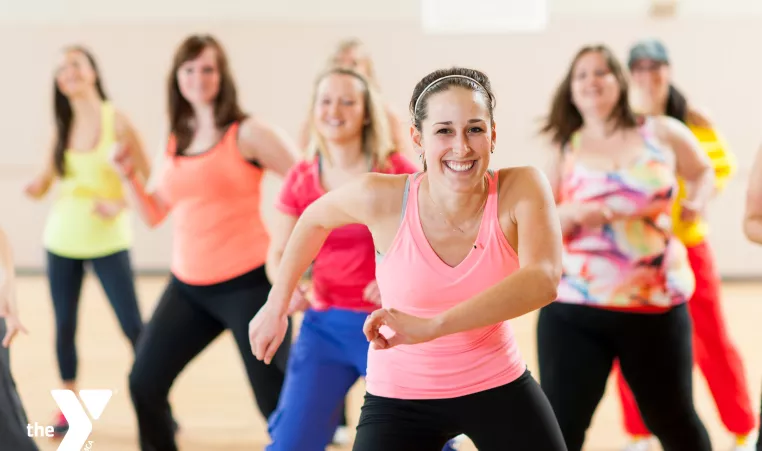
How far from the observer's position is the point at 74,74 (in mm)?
4016

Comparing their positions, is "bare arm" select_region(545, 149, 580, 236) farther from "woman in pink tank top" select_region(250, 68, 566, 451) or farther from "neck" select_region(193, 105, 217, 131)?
"neck" select_region(193, 105, 217, 131)

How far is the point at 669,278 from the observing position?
263 cm

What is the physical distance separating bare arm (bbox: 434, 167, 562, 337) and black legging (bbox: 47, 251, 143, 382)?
252 centimetres

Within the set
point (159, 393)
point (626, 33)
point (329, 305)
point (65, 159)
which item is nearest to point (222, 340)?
point (65, 159)

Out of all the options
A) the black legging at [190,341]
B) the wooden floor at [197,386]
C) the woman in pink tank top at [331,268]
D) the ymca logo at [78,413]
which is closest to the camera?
the woman in pink tank top at [331,268]

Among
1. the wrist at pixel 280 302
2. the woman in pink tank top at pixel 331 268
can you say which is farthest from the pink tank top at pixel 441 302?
the woman in pink tank top at pixel 331 268

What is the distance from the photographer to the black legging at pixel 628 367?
2.56 meters

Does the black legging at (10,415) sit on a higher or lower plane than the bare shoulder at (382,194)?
lower

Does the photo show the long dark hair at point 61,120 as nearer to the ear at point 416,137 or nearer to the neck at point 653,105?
the neck at point 653,105

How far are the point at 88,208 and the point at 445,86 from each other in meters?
2.63

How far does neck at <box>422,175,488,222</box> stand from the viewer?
1832 millimetres

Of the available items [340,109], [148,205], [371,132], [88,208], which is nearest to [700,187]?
[371,132]

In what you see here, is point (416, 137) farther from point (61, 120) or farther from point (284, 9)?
point (284, 9)

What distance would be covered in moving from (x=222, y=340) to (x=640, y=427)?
313 cm
